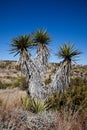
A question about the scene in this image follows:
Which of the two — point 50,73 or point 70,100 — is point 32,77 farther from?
point 50,73

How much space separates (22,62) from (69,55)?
1967mm

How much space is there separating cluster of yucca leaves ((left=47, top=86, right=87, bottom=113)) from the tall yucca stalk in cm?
46

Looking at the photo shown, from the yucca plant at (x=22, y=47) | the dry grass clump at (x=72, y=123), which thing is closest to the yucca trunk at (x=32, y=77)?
the yucca plant at (x=22, y=47)

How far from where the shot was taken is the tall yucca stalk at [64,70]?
29.2ft

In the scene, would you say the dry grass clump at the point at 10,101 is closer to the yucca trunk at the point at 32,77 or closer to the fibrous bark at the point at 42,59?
the yucca trunk at the point at 32,77

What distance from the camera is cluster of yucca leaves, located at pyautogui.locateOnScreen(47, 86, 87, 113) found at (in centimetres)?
784

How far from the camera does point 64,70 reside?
8922mm

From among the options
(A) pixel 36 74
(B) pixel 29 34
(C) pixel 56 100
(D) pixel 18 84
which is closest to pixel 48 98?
(C) pixel 56 100

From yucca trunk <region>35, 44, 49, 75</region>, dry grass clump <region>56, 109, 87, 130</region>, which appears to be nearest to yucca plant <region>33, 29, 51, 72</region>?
yucca trunk <region>35, 44, 49, 75</region>

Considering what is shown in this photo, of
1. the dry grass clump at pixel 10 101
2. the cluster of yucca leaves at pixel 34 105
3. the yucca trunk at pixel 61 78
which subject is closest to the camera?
the dry grass clump at pixel 10 101

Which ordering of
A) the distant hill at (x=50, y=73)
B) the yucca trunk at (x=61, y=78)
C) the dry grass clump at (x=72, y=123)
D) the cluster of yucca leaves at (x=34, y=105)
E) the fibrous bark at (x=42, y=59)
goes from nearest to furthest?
the dry grass clump at (x=72, y=123), the cluster of yucca leaves at (x=34, y=105), the yucca trunk at (x=61, y=78), the fibrous bark at (x=42, y=59), the distant hill at (x=50, y=73)

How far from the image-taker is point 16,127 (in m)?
5.55

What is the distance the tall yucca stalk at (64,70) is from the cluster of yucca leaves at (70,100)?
462 millimetres

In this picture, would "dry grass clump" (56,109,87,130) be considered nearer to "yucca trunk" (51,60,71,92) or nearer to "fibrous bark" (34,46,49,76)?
"yucca trunk" (51,60,71,92)
